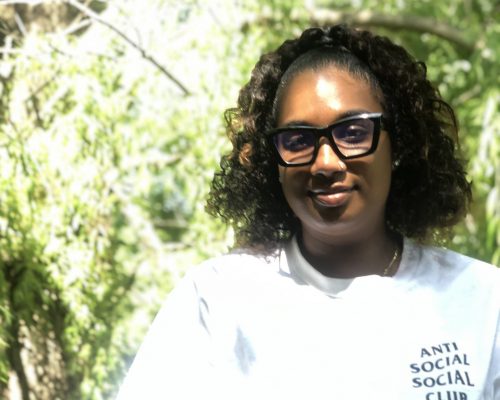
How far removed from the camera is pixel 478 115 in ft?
13.4

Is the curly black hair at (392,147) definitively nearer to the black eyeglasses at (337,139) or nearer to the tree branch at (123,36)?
the black eyeglasses at (337,139)

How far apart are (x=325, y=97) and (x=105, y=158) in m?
1.63

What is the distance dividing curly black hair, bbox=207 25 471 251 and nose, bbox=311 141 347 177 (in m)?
0.17

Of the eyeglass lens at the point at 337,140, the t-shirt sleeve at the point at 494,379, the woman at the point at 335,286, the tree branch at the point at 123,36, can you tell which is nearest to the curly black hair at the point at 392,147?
the woman at the point at 335,286

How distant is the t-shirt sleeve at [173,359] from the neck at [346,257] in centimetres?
26

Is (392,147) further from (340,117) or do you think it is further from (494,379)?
(494,379)

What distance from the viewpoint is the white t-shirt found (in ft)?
4.95

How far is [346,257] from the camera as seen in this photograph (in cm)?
169

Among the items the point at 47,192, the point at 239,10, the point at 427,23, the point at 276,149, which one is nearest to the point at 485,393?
the point at 276,149

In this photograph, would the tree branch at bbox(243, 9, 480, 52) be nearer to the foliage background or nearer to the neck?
the foliage background

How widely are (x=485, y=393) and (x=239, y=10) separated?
266 cm

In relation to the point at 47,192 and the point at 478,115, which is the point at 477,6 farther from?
the point at 47,192

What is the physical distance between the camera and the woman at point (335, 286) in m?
1.52

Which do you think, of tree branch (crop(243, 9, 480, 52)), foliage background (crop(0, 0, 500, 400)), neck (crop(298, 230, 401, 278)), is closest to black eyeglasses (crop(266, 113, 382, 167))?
neck (crop(298, 230, 401, 278))
